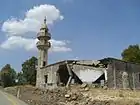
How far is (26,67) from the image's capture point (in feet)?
271

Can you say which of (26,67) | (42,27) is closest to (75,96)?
(42,27)

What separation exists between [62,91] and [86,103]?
266 inches

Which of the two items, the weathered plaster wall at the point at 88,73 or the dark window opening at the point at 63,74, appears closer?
the weathered plaster wall at the point at 88,73

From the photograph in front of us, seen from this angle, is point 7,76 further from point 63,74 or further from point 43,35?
point 63,74

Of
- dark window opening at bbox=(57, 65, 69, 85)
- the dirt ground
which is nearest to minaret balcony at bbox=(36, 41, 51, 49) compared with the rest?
dark window opening at bbox=(57, 65, 69, 85)

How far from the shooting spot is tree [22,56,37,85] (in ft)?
261

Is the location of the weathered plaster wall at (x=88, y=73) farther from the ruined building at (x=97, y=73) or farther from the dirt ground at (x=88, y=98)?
the dirt ground at (x=88, y=98)

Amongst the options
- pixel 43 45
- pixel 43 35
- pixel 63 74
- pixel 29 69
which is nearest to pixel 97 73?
pixel 63 74

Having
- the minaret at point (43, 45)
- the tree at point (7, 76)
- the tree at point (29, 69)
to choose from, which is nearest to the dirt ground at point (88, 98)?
the minaret at point (43, 45)

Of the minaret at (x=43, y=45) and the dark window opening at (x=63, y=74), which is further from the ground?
the minaret at (x=43, y=45)

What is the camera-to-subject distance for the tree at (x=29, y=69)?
79.7 metres

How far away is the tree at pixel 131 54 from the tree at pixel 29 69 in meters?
27.4

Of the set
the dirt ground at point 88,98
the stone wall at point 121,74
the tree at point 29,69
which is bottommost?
the dirt ground at point 88,98

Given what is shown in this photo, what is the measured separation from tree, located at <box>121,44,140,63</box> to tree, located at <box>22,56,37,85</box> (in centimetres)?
2741
